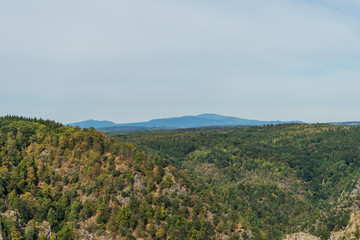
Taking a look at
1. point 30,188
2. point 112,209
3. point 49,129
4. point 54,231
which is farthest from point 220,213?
point 49,129

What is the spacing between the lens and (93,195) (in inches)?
4038

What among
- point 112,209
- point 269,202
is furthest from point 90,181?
point 269,202

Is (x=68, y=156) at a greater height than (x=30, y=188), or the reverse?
(x=68, y=156)

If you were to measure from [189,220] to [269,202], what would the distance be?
9327 cm

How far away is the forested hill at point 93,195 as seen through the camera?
93.4 m

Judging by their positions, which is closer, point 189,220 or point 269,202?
point 189,220

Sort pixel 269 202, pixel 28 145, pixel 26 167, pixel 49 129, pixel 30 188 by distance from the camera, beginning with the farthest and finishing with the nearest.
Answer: pixel 269 202 < pixel 49 129 < pixel 28 145 < pixel 26 167 < pixel 30 188

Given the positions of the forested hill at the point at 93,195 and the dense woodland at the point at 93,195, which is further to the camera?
the dense woodland at the point at 93,195

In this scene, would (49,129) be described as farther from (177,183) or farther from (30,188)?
(177,183)

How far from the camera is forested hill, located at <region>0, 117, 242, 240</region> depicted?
93438 millimetres

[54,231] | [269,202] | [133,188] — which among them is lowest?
[269,202]

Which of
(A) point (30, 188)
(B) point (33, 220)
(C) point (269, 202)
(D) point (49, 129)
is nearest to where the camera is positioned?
(B) point (33, 220)

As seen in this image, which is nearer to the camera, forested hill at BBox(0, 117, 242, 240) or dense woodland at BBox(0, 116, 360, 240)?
forested hill at BBox(0, 117, 242, 240)

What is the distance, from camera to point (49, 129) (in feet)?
426
